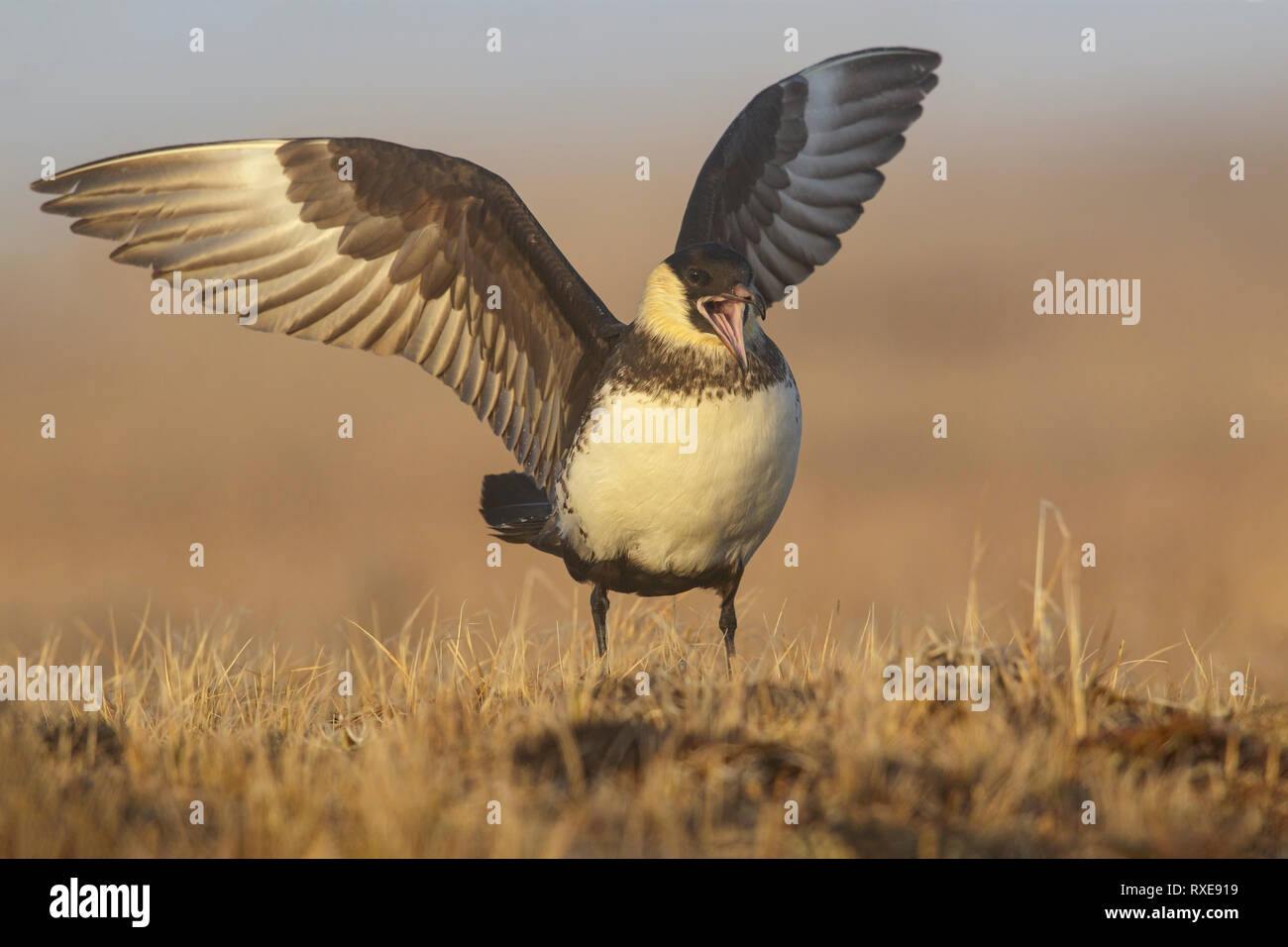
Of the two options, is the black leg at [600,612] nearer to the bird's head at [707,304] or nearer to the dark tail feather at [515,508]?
the dark tail feather at [515,508]

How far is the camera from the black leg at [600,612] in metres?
5.51

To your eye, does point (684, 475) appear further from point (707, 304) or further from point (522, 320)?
point (522, 320)

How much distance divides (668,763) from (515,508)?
142 inches

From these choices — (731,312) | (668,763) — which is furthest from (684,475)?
(668,763)

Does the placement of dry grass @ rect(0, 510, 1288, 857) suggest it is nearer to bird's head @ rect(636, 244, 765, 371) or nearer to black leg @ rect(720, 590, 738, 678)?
black leg @ rect(720, 590, 738, 678)

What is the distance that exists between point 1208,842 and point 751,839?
1.06m

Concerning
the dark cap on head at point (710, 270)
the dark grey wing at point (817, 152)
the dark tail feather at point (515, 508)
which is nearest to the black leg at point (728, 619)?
the dark tail feather at point (515, 508)

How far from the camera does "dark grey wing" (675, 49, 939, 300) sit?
6738 millimetres

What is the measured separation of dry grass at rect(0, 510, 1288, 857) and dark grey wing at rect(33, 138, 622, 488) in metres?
1.71

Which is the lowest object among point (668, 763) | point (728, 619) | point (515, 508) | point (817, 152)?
point (668, 763)

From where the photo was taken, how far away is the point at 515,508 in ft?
22.1

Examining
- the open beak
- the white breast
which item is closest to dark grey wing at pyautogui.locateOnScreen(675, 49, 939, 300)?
the open beak

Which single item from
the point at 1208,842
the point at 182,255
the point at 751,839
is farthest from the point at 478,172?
the point at 1208,842

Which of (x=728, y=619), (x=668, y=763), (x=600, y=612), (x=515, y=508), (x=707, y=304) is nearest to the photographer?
(x=668, y=763)
